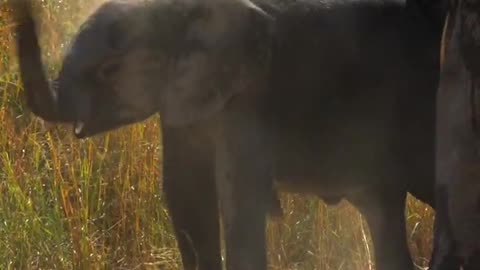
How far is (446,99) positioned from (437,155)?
0.11m

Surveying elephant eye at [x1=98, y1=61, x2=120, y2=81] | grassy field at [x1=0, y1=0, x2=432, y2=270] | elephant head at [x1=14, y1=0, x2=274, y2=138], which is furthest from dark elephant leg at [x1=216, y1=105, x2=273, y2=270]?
grassy field at [x1=0, y1=0, x2=432, y2=270]

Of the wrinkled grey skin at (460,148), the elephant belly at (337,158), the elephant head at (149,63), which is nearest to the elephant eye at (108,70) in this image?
the elephant head at (149,63)

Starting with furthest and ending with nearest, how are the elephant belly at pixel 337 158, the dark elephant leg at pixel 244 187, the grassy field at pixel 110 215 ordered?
the grassy field at pixel 110 215
the elephant belly at pixel 337 158
the dark elephant leg at pixel 244 187

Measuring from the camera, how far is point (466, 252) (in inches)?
88.7

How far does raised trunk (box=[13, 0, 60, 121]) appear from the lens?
7.41ft

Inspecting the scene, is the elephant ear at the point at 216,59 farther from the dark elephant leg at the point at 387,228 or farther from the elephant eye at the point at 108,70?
the dark elephant leg at the point at 387,228

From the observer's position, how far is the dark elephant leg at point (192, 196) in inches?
102

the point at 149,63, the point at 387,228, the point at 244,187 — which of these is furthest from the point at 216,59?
the point at 387,228

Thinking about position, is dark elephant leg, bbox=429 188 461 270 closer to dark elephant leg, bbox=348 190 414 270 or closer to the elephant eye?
dark elephant leg, bbox=348 190 414 270

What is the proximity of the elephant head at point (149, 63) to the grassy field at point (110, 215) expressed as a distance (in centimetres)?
80

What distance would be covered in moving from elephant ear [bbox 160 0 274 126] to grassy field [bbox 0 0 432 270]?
821mm

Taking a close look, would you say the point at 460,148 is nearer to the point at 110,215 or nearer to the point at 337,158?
the point at 337,158

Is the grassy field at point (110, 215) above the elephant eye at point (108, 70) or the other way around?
the other way around

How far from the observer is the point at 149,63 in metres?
2.32
